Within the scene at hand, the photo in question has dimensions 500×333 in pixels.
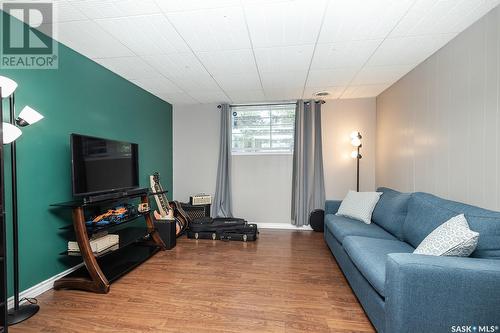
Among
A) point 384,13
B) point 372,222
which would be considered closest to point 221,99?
point 384,13

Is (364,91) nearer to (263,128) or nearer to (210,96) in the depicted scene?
(263,128)

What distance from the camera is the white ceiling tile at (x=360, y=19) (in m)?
1.70

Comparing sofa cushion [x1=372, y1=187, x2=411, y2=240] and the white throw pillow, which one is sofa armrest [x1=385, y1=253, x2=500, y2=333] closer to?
sofa cushion [x1=372, y1=187, x2=411, y2=240]

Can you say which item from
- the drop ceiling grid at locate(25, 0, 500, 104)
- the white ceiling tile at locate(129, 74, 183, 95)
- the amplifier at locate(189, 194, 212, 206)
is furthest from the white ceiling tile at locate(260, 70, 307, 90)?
the amplifier at locate(189, 194, 212, 206)

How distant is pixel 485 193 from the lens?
5.89ft

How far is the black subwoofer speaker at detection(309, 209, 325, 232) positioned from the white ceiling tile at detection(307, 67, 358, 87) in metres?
2.12

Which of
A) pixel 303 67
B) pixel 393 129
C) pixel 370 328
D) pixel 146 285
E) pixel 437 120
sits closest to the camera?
pixel 370 328

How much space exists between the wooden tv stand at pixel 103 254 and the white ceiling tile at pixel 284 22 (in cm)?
216

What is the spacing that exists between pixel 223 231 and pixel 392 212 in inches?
92.5

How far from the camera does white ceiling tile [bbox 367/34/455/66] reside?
218 cm

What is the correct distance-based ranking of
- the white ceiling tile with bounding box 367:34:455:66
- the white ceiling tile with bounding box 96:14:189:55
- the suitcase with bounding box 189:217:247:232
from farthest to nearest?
the suitcase with bounding box 189:217:247:232
the white ceiling tile with bounding box 367:34:455:66
the white ceiling tile with bounding box 96:14:189:55

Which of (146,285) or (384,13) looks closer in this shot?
(384,13)

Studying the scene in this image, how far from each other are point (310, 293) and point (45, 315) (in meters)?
2.17

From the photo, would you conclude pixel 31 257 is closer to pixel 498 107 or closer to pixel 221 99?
pixel 221 99
